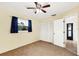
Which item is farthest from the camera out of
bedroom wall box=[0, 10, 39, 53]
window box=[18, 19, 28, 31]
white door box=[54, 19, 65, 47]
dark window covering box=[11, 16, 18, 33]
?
white door box=[54, 19, 65, 47]

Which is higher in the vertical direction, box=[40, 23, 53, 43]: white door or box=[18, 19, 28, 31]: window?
box=[18, 19, 28, 31]: window

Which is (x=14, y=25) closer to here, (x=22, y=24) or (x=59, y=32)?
(x=22, y=24)

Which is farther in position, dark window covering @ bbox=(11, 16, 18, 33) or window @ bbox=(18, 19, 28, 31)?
dark window covering @ bbox=(11, 16, 18, 33)

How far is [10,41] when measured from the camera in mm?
2650

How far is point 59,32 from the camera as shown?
279cm

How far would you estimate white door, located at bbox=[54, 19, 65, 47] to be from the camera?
2727 millimetres

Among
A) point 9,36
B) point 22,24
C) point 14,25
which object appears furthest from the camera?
point 9,36

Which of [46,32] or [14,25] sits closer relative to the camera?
[14,25]

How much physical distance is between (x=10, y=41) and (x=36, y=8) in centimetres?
121

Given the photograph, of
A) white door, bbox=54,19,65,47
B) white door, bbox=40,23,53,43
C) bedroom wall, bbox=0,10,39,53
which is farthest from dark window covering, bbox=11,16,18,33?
white door, bbox=54,19,65,47

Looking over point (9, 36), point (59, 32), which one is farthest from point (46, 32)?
point (9, 36)

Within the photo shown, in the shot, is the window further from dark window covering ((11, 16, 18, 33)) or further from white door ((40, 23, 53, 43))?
white door ((40, 23, 53, 43))

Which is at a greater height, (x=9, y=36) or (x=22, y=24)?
(x=22, y=24)

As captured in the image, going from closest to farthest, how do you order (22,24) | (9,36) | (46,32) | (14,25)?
(22,24)
(14,25)
(9,36)
(46,32)
